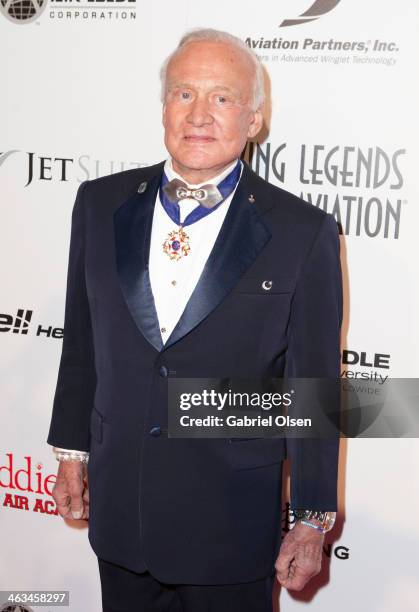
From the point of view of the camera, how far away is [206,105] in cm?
190

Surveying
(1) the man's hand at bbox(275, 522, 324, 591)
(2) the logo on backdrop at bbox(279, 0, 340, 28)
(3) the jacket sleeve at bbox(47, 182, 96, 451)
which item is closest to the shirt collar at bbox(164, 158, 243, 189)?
(3) the jacket sleeve at bbox(47, 182, 96, 451)

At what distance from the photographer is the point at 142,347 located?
1.89 metres

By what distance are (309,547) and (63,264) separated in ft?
4.38

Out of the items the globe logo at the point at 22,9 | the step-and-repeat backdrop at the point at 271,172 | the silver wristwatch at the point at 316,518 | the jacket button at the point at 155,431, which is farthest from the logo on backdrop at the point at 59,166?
the silver wristwatch at the point at 316,518

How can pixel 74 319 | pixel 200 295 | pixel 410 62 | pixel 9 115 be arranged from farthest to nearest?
1. pixel 9 115
2. pixel 410 62
3. pixel 74 319
4. pixel 200 295

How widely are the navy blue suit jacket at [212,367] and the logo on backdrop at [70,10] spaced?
2.93 feet

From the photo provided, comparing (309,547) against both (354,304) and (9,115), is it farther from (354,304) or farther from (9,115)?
(9,115)

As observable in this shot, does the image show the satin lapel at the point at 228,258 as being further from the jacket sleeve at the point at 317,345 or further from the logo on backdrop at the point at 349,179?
the logo on backdrop at the point at 349,179

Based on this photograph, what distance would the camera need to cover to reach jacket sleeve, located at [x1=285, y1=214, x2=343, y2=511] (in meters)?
1.90

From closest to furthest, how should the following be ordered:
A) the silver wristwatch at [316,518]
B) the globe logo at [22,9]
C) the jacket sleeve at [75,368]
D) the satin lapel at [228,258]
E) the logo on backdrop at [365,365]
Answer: the satin lapel at [228,258] < the silver wristwatch at [316,518] < the jacket sleeve at [75,368] < the logo on backdrop at [365,365] < the globe logo at [22,9]

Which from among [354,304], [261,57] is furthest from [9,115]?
[354,304]

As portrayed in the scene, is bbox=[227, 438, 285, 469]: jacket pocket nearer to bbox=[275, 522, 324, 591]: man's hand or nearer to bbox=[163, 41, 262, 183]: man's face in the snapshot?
bbox=[275, 522, 324, 591]: man's hand

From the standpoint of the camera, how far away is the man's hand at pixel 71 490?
2115 millimetres

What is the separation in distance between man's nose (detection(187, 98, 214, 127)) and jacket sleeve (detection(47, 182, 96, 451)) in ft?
1.19
